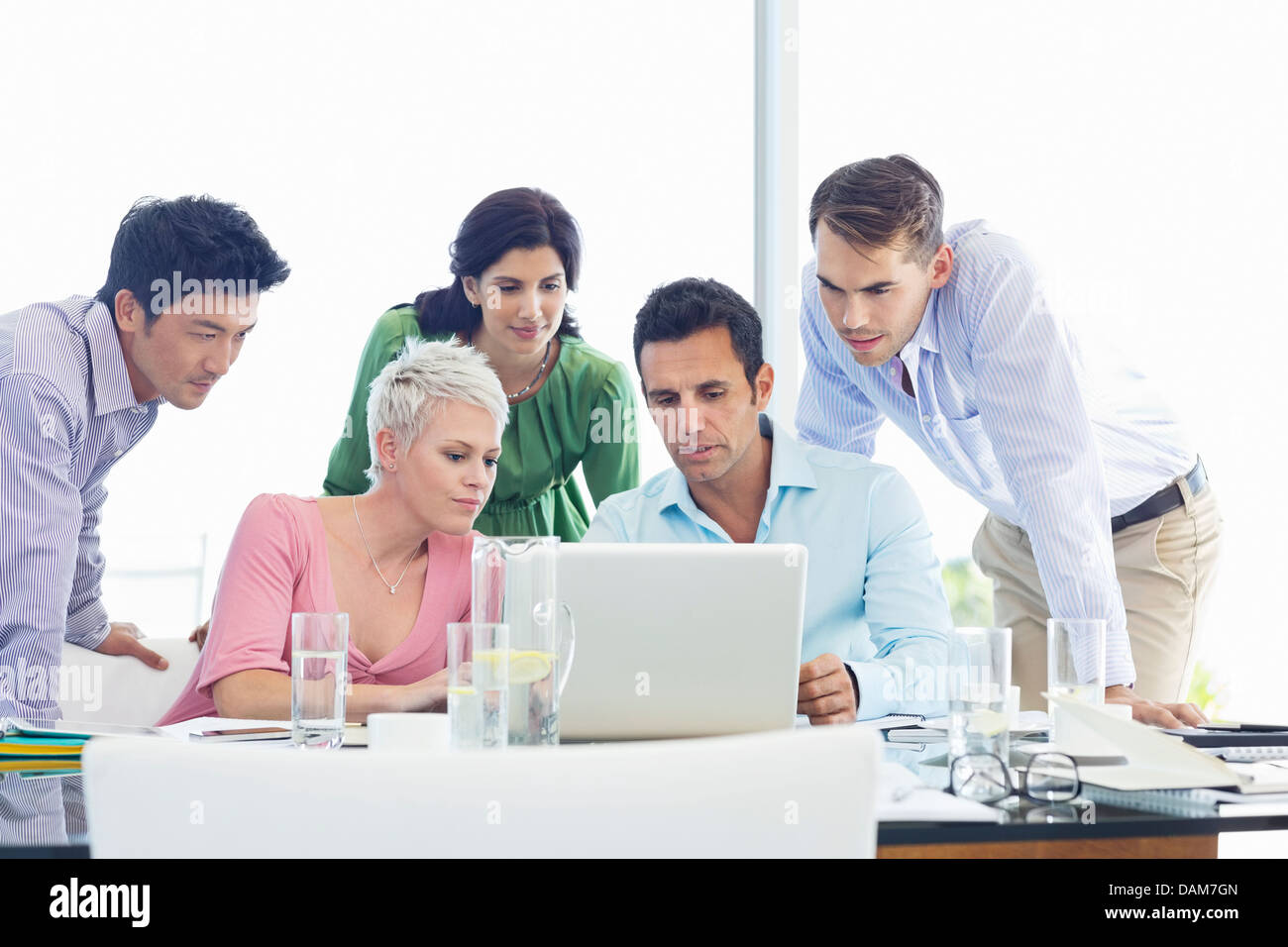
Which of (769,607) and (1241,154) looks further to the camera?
(1241,154)

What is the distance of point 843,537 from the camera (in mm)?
2018

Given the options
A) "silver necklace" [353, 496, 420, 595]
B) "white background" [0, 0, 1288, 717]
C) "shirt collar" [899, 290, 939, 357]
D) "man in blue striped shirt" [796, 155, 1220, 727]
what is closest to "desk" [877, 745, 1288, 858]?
"man in blue striped shirt" [796, 155, 1220, 727]

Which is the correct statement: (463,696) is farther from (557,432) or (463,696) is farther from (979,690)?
(557,432)

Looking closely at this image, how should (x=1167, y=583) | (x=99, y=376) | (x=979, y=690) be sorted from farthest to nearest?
(x=1167, y=583) → (x=99, y=376) → (x=979, y=690)

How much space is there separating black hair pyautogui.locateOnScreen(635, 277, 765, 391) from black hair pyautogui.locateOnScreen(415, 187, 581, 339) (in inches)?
14.6

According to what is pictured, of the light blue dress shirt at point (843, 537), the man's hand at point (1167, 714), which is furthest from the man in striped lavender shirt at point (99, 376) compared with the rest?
the man's hand at point (1167, 714)

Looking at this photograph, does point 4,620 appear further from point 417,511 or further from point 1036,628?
point 1036,628

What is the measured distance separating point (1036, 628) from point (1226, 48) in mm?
2439

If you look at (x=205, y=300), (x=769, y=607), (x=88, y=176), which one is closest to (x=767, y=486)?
(x=769, y=607)

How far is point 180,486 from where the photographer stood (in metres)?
3.45

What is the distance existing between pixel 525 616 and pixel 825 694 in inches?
22.4

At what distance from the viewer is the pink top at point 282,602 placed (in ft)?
5.75

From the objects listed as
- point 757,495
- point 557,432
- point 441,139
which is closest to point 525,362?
point 557,432

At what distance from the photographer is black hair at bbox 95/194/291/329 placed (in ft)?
7.61
